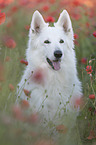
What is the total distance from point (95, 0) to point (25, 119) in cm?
961

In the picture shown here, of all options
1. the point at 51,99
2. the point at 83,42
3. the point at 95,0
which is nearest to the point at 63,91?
the point at 51,99

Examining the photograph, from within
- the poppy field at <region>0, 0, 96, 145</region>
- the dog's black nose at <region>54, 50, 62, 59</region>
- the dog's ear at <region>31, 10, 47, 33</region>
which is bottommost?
the poppy field at <region>0, 0, 96, 145</region>

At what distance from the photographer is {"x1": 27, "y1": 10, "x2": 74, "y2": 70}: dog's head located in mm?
3639

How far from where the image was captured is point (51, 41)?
373 centimetres

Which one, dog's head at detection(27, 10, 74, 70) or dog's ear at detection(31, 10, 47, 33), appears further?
dog's ear at detection(31, 10, 47, 33)

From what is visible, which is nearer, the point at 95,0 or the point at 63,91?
the point at 63,91

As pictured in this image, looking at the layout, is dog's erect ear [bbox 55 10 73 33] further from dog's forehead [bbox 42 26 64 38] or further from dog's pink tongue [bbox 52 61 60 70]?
dog's pink tongue [bbox 52 61 60 70]

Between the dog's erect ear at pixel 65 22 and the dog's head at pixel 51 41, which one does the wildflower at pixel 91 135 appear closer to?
the dog's head at pixel 51 41

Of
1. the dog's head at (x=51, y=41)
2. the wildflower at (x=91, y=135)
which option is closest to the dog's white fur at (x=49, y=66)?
the dog's head at (x=51, y=41)

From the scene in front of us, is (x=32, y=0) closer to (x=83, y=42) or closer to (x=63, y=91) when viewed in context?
(x=83, y=42)

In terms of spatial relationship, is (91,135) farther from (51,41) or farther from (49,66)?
(51,41)

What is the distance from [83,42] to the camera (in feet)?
21.1

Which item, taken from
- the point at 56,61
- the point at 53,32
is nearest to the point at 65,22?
the point at 53,32

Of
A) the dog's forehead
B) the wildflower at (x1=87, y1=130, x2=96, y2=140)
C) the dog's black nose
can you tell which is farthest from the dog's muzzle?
the wildflower at (x1=87, y1=130, x2=96, y2=140)
